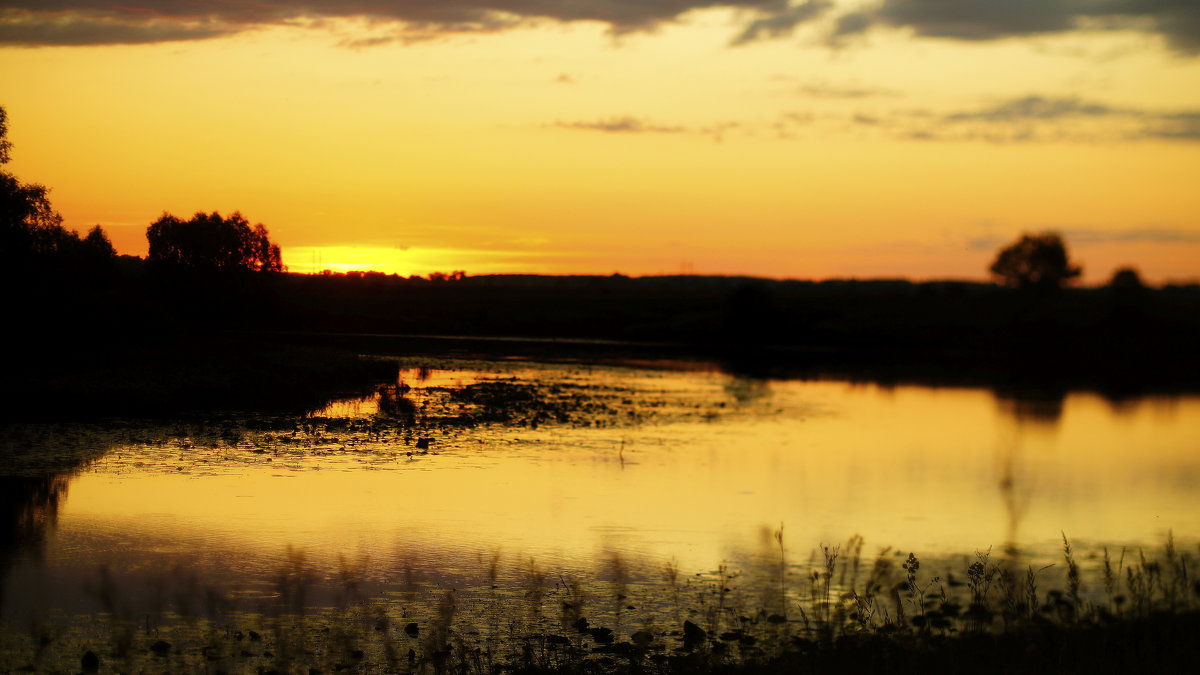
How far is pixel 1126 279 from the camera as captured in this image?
115 m

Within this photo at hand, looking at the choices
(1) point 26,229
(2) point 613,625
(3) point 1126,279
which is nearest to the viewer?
(2) point 613,625

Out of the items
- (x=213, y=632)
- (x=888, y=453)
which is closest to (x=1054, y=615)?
(x=213, y=632)

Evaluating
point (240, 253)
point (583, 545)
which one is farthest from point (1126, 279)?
point (583, 545)

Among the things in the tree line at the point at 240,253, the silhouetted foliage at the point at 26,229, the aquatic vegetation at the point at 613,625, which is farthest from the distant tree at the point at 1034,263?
the aquatic vegetation at the point at 613,625

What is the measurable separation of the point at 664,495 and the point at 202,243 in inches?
4179

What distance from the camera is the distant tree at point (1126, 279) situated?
360ft

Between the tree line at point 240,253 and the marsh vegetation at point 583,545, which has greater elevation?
the tree line at point 240,253

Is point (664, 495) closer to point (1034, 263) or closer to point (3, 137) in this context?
point (3, 137)

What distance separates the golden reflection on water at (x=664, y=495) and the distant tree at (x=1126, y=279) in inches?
3236

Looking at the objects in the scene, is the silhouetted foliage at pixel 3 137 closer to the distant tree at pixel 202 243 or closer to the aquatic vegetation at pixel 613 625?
the aquatic vegetation at pixel 613 625

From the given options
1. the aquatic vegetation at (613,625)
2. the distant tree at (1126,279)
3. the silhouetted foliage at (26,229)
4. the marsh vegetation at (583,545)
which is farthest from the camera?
the distant tree at (1126,279)

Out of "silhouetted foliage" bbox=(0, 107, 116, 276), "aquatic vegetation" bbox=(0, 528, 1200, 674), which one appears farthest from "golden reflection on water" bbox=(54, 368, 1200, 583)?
"silhouetted foliage" bbox=(0, 107, 116, 276)

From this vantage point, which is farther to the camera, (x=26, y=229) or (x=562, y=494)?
(x=26, y=229)

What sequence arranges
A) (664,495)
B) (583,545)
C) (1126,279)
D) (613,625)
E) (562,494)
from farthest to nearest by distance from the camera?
1. (1126,279)
2. (664,495)
3. (562,494)
4. (583,545)
5. (613,625)
